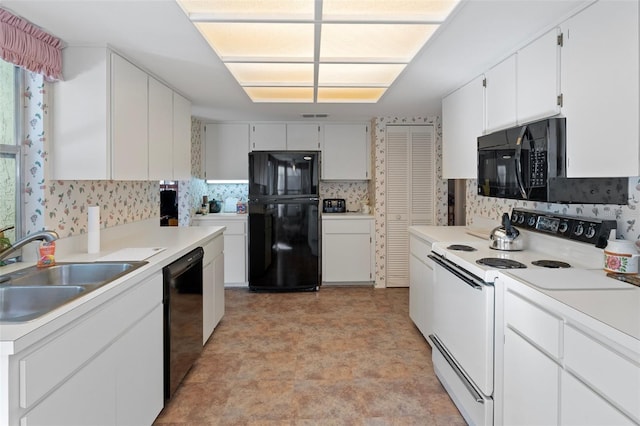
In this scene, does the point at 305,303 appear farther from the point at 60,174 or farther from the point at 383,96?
the point at 60,174

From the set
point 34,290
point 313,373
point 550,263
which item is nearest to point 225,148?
point 313,373

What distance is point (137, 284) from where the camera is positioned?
1.70m

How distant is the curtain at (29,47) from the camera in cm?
171

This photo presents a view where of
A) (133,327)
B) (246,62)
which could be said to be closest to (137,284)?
(133,327)

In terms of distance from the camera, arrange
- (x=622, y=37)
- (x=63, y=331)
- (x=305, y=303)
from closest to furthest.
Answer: (x=63, y=331)
(x=622, y=37)
(x=305, y=303)

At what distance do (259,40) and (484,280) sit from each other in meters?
1.88

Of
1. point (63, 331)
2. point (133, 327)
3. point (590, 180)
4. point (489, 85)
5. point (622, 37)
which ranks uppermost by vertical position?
point (489, 85)

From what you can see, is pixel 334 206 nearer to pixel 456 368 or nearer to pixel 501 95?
pixel 501 95

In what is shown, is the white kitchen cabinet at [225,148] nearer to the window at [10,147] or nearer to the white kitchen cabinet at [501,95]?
the window at [10,147]

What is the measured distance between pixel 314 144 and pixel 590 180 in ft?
11.0

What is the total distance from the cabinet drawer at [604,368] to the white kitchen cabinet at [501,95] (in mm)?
1456

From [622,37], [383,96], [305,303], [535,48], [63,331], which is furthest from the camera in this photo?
[305,303]

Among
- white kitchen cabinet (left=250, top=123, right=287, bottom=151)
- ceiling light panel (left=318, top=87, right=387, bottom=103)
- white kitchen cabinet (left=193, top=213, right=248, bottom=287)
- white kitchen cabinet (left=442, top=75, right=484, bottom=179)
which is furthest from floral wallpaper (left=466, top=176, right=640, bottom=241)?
white kitchen cabinet (left=193, top=213, right=248, bottom=287)

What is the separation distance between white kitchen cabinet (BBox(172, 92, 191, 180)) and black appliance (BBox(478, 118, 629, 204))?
253 cm
